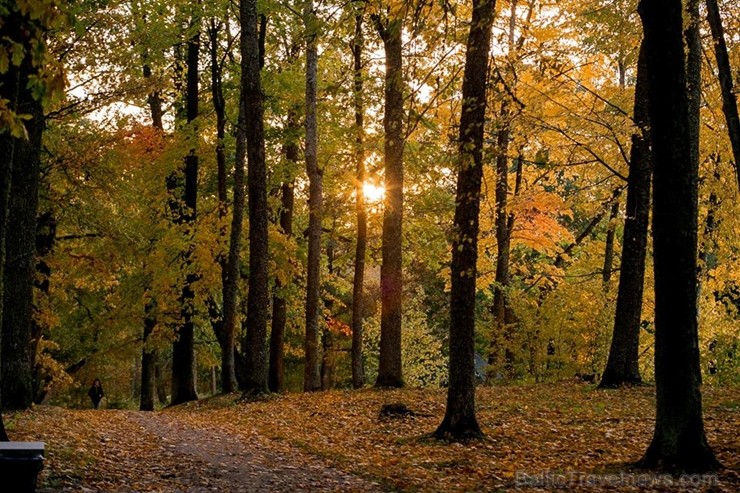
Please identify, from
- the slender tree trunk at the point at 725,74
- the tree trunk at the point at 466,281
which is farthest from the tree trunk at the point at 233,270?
the slender tree trunk at the point at 725,74

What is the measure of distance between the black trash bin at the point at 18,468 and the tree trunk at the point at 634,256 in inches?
492

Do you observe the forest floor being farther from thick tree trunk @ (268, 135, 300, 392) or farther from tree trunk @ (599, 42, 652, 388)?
thick tree trunk @ (268, 135, 300, 392)

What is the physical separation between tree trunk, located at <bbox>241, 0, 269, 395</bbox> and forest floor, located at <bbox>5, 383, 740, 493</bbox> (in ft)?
7.10

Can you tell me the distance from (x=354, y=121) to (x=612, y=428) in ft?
50.5

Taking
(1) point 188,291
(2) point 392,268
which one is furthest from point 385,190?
(1) point 188,291

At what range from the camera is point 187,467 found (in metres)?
8.66

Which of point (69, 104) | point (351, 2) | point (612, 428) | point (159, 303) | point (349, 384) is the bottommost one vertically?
point (349, 384)

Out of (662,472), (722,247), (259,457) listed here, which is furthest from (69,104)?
(722,247)

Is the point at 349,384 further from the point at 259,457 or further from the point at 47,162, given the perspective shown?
the point at 259,457

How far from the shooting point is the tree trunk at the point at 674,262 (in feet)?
23.7

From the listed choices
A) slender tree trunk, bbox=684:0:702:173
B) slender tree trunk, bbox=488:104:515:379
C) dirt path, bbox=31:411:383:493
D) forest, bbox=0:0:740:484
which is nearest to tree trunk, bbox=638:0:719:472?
forest, bbox=0:0:740:484

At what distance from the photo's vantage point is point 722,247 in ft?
68.1

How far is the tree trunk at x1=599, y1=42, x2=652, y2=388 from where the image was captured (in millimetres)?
15008

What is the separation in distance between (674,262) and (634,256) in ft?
26.9
